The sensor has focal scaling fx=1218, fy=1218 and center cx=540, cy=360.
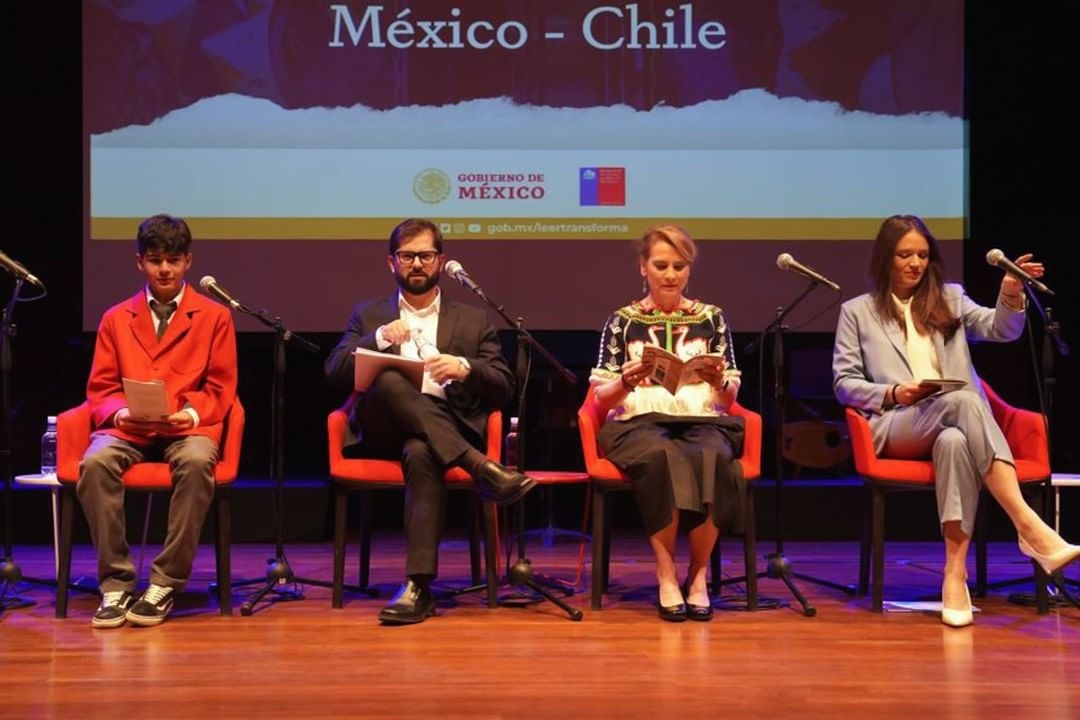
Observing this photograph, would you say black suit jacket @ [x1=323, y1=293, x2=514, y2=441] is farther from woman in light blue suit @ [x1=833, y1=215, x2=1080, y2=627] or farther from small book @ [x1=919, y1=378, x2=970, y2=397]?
small book @ [x1=919, y1=378, x2=970, y2=397]

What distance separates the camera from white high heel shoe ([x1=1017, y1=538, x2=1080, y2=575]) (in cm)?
353

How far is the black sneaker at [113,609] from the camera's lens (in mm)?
3680

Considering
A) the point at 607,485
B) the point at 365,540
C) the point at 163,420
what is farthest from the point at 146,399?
the point at 607,485

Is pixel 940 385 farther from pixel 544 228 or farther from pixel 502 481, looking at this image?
pixel 544 228

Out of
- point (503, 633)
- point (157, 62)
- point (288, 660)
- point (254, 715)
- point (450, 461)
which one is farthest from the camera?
point (157, 62)

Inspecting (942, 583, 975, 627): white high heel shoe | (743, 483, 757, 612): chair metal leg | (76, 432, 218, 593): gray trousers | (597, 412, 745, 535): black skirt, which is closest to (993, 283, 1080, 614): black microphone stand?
(942, 583, 975, 627): white high heel shoe

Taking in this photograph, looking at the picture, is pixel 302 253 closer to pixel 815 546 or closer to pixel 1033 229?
pixel 815 546

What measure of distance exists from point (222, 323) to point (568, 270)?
193 centimetres

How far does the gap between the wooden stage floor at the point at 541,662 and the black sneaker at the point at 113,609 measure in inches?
1.6

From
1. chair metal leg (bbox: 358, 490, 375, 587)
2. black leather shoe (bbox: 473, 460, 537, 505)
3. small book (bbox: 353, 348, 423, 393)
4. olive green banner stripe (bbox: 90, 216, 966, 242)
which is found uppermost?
olive green banner stripe (bbox: 90, 216, 966, 242)

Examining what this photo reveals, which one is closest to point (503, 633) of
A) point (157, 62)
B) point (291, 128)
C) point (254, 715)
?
point (254, 715)

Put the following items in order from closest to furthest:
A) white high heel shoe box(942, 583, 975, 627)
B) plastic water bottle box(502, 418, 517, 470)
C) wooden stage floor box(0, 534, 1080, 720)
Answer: wooden stage floor box(0, 534, 1080, 720) < white high heel shoe box(942, 583, 975, 627) < plastic water bottle box(502, 418, 517, 470)

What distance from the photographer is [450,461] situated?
3803 millimetres

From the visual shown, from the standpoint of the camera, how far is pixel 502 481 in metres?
3.73
